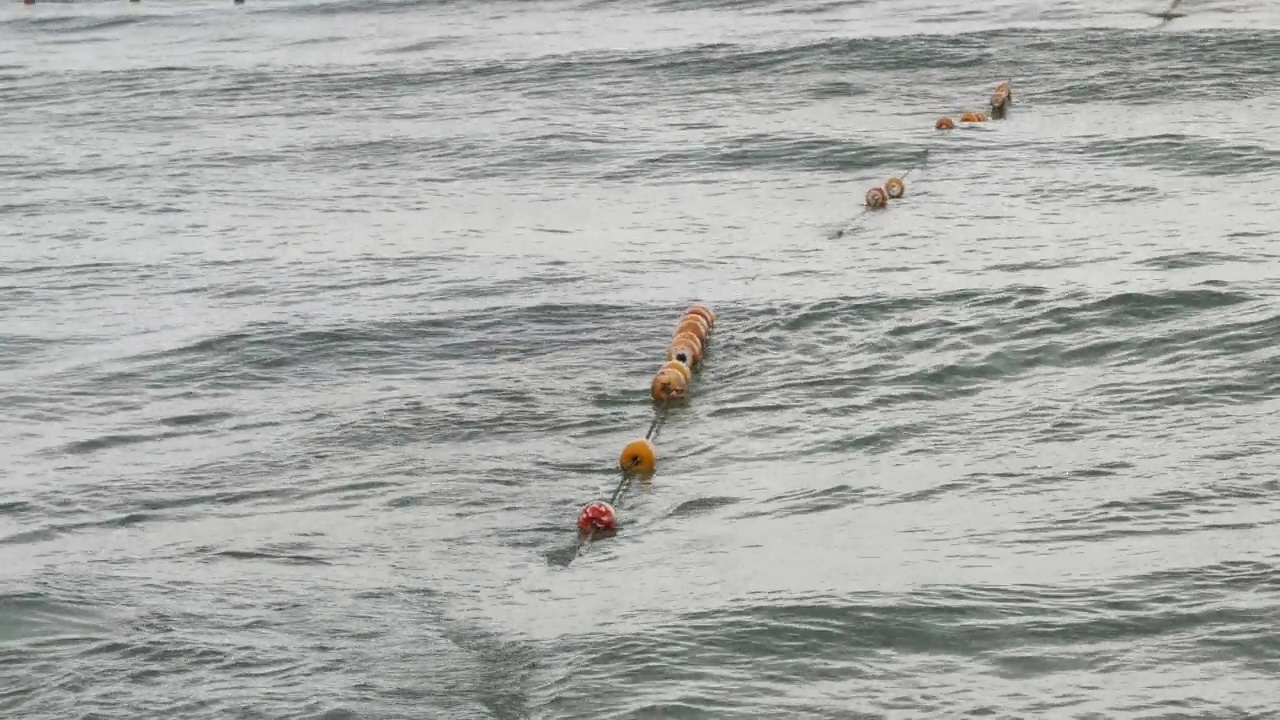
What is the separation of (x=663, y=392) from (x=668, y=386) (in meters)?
0.05

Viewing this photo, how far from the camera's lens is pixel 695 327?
12273 mm

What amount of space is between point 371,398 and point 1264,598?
6199 mm

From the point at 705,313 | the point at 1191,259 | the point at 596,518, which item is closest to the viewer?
the point at 596,518

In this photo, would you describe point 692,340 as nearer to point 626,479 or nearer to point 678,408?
point 678,408

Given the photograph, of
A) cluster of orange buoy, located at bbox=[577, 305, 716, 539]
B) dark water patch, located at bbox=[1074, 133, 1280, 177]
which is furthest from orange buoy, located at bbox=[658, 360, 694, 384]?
dark water patch, located at bbox=[1074, 133, 1280, 177]

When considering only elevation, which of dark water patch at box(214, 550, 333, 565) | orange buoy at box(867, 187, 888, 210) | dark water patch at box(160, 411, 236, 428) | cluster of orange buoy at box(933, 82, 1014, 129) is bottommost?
dark water patch at box(160, 411, 236, 428)

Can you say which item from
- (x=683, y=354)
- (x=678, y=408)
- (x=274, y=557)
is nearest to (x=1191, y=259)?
(x=683, y=354)

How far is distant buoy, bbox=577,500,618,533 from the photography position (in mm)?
9227

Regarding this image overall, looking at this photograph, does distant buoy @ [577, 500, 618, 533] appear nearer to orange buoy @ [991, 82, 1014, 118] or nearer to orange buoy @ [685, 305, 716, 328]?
orange buoy @ [685, 305, 716, 328]

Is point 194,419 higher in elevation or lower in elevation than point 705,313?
lower

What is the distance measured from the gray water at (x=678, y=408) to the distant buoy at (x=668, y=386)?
275 millimetres

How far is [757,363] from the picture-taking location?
12.0 meters

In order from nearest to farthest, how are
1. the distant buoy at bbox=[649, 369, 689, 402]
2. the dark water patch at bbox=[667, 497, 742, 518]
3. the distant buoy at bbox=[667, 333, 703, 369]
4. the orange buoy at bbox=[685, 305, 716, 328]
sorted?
the dark water patch at bbox=[667, 497, 742, 518] → the distant buoy at bbox=[649, 369, 689, 402] → the distant buoy at bbox=[667, 333, 703, 369] → the orange buoy at bbox=[685, 305, 716, 328]

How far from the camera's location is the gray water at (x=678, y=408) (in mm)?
7859
